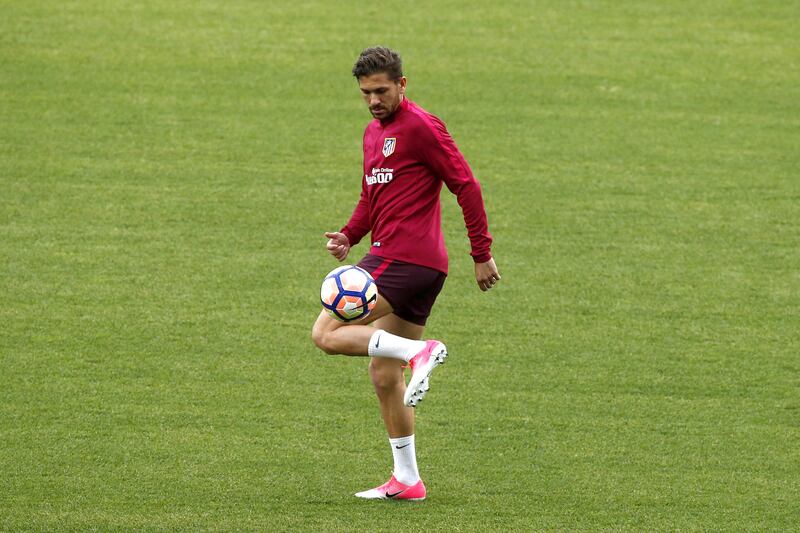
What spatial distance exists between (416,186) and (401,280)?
1.35ft

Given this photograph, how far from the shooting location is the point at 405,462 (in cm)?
537

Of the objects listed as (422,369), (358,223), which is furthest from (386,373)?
(358,223)

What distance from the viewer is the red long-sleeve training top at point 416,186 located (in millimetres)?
5066

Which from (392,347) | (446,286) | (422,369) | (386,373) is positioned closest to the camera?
(422,369)

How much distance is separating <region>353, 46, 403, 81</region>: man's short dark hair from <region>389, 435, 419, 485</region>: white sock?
163 centimetres

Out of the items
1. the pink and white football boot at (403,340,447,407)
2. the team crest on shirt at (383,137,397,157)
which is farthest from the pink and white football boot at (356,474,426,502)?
the team crest on shirt at (383,137,397,157)

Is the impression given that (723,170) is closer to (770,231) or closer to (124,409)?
(770,231)

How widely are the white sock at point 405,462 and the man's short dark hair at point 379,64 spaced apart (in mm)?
1631

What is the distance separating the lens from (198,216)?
9500 mm

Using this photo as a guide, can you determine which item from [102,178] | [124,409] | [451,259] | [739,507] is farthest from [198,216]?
[739,507]

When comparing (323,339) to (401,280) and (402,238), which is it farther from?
(402,238)

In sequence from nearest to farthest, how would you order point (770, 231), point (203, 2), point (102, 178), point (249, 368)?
point (249, 368)
point (770, 231)
point (102, 178)
point (203, 2)

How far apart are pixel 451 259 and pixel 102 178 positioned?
10.6 ft

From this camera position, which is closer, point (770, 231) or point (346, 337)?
point (346, 337)
